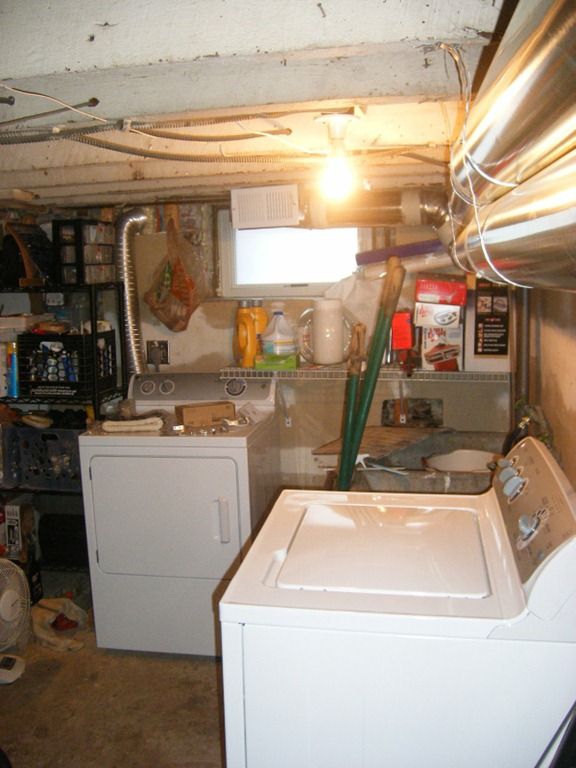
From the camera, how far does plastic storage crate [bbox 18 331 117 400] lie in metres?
3.04

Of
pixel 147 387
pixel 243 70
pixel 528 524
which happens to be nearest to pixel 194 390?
pixel 147 387

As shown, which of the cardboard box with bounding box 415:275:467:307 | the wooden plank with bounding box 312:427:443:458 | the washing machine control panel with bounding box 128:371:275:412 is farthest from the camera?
the washing machine control panel with bounding box 128:371:275:412

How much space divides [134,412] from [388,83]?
213cm

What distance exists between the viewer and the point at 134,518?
8.92ft

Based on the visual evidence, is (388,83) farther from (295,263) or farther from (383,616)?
(295,263)

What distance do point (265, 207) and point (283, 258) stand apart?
0.47 metres

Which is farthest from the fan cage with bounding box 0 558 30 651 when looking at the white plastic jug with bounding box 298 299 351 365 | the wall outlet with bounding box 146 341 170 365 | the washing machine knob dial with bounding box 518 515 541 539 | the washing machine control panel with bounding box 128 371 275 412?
the washing machine knob dial with bounding box 518 515 541 539

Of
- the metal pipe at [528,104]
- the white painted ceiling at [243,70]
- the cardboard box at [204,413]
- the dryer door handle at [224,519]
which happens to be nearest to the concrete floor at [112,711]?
the dryer door handle at [224,519]

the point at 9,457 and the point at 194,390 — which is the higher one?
the point at 194,390

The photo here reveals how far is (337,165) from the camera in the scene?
82.0 inches

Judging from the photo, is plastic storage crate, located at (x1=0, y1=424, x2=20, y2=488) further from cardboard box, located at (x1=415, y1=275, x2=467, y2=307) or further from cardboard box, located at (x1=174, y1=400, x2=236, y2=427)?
cardboard box, located at (x1=415, y1=275, x2=467, y2=307)

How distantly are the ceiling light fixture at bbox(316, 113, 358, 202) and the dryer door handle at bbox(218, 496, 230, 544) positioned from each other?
132 cm

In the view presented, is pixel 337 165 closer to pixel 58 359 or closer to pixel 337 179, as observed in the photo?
pixel 337 179

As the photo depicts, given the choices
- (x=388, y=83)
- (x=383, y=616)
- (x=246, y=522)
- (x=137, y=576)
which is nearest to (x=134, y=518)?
(x=137, y=576)
